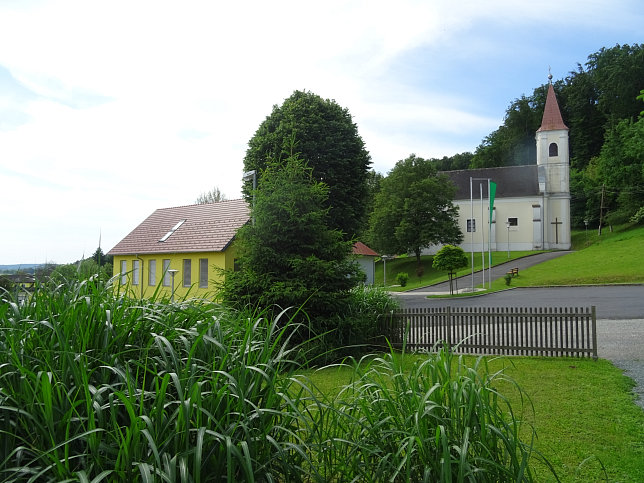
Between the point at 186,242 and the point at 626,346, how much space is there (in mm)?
23967

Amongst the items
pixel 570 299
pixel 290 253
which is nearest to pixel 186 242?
pixel 290 253

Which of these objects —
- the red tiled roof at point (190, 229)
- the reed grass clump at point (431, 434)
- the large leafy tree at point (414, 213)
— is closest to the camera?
the reed grass clump at point (431, 434)

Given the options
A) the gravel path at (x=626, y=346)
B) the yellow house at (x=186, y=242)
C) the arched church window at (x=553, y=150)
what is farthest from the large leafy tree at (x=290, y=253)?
the arched church window at (x=553, y=150)

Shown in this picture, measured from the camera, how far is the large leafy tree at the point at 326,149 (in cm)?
2975

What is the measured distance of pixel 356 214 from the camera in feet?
102

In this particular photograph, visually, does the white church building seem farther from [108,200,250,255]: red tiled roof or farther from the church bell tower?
[108,200,250,255]: red tiled roof

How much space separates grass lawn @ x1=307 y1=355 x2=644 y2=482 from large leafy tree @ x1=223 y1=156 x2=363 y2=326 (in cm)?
204

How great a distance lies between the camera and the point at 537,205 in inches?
2419

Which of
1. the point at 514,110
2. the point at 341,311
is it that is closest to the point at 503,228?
the point at 514,110

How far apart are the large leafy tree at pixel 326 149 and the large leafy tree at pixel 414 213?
22.4m

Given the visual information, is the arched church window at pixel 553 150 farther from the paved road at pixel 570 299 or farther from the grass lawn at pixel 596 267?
the paved road at pixel 570 299

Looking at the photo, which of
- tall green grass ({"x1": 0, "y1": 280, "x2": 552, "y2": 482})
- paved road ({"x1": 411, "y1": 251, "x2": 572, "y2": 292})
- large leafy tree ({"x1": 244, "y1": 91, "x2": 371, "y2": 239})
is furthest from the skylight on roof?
tall green grass ({"x1": 0, "y1": 280, "x2": 552, "y2": 482})

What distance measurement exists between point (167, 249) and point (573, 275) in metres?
26.9

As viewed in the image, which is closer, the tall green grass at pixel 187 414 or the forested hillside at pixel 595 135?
the tall green grass at pixel 187 414
